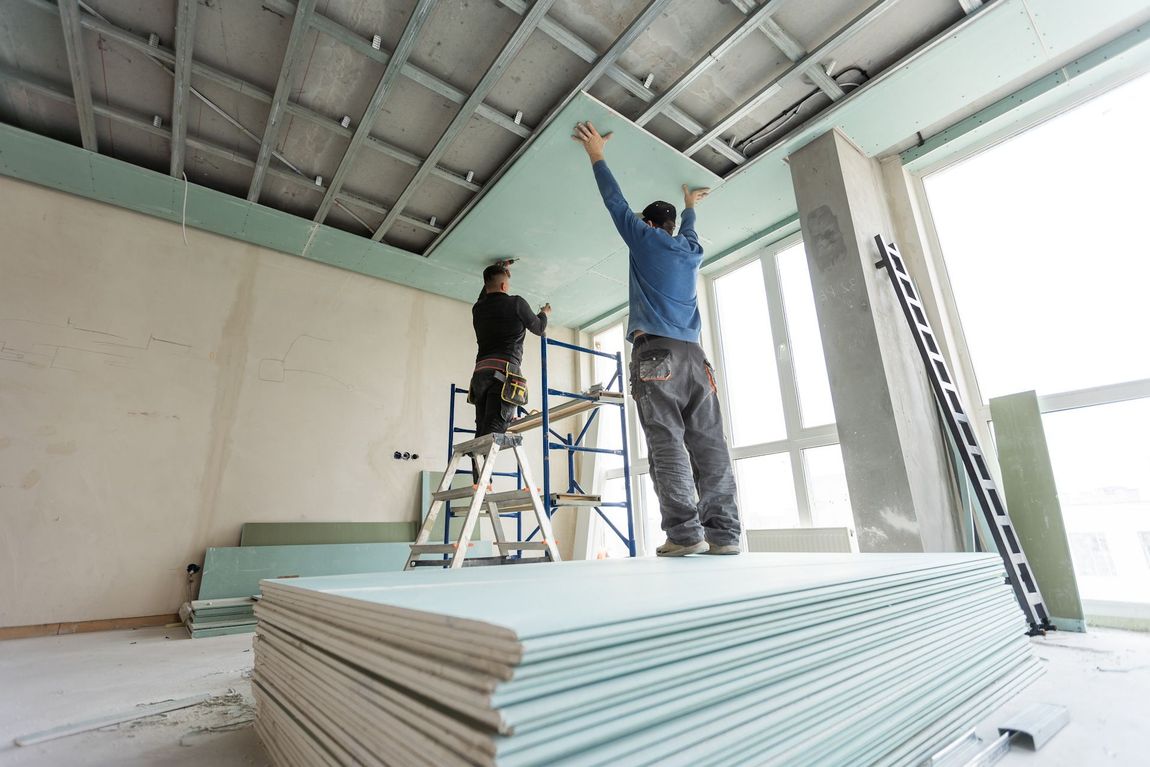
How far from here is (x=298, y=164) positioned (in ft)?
13.8

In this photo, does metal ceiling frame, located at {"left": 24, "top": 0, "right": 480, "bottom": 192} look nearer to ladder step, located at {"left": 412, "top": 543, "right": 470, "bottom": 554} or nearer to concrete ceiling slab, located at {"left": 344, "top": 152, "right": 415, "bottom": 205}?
concrete ceiling slab, located at {"left": 344, "top": 152, "right": 415, "bottom": 205}

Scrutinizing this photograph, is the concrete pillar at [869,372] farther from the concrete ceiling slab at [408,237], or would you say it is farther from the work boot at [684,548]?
the concrete ceiling slab at [408,237]

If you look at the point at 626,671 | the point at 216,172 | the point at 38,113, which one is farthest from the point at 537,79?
the point at 626,671

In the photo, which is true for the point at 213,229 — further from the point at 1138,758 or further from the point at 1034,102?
the point at 1034,102

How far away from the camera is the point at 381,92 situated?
11.3ft

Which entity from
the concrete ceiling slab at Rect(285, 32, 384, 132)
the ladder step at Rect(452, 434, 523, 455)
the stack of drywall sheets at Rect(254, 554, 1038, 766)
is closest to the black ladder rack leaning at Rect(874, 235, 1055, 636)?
the stack of drywall sheets at Rect(254, 554, 1038, 766)

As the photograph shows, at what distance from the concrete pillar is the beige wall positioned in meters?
4.10

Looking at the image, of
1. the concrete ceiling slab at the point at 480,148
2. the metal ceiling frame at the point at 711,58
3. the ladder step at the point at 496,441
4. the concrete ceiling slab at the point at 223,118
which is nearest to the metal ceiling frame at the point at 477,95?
the concrete ceiling slab at the point at 480,148

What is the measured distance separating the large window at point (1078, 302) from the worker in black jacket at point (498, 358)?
3278 millimetres

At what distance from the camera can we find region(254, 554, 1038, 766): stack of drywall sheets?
0.60m

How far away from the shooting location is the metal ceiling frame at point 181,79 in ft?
9.56

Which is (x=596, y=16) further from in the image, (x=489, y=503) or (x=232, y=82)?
(x=489, y=503)

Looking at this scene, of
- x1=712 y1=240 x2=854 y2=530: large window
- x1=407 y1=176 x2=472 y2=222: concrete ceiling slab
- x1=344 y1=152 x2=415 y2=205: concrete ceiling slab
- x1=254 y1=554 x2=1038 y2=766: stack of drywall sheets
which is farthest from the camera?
x1=407 y1=176 x2=472 y2=222: concrete ceiling slab

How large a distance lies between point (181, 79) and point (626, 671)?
14.6 feet
